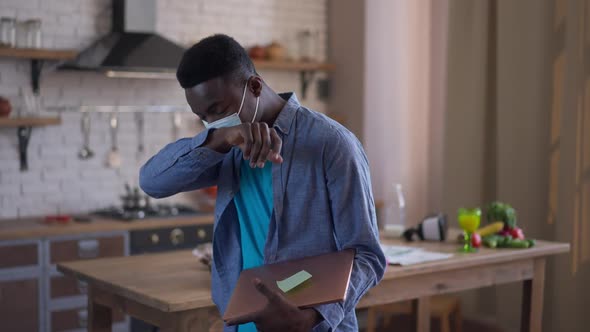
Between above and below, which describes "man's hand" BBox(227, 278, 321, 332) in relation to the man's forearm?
below

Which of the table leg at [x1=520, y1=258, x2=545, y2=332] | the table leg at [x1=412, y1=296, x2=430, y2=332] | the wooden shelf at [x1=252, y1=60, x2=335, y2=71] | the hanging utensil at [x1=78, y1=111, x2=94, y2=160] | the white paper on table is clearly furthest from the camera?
the wooden shelf at [x1=252, y1=60, x2=335, y2=71]

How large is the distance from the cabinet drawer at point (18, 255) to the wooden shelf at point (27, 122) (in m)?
0.75

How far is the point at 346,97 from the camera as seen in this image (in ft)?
20.1

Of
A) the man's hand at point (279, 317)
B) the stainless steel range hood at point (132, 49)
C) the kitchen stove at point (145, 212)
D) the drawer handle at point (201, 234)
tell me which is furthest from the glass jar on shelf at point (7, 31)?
the man's hand at point (279, 317)

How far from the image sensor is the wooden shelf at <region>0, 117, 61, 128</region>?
4.55 m

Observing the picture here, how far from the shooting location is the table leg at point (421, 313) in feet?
11.2

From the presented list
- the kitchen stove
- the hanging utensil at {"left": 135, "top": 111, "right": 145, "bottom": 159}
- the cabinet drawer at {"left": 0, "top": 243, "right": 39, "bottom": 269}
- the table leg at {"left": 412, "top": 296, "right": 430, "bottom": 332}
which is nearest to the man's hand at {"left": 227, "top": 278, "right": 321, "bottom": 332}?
the table leg at {"left": 412, "top": 296, "right": 430, "bottom": 332}

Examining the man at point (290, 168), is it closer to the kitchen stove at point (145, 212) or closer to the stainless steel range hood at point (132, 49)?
the kitchen stove at point (145, 212)

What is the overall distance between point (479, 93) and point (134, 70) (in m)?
2.18

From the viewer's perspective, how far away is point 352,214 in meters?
1.82

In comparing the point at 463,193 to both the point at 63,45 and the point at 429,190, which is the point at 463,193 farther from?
the point at 63,45

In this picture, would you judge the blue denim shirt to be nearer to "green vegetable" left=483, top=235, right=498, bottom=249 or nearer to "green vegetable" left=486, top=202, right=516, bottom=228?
"green vegetable" left=483, top=235, right=498, bottom=249

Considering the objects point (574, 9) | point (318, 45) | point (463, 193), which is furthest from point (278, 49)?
point (574, 9)

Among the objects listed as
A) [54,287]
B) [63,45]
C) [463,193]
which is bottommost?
[54,287]
